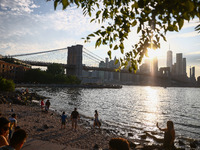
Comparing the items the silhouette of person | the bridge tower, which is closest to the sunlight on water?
the silhouette of person

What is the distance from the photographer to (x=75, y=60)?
110875 millimetres

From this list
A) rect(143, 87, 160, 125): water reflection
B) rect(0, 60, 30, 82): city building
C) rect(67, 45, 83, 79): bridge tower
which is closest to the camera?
rect(143, 87, 160, 125): water reflection

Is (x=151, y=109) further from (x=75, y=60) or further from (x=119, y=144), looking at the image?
(x=75, y=60)

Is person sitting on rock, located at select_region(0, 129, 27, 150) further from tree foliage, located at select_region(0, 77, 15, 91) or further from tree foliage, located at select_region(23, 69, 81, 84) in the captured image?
tree foliage, located at select_region(23, 69, 81, 84)

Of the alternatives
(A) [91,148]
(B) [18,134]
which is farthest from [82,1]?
(A) [91,148]

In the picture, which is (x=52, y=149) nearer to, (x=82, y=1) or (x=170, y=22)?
(x=82, y=1)

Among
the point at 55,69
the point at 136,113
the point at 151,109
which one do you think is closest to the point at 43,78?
the point at 55,69

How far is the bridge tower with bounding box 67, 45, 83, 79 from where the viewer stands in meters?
109

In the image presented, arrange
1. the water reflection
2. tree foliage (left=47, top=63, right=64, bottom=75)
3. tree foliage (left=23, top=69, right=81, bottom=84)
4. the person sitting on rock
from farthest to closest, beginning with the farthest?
tree foliage (left=47, top=63, right=64, bottom=75)
tree foliage (left=23, top=69, right=81, bottom=84)
the water reflection
the person sitting on rock

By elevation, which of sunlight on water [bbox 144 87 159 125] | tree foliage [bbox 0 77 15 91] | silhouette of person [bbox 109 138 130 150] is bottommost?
sunlight on water [bbox 144 87 159 125]

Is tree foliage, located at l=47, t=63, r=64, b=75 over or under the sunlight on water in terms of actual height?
over

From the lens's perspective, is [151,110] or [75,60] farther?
[75,60]

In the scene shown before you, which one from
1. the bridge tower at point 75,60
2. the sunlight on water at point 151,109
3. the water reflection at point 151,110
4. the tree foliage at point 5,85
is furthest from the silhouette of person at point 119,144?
the bridge tower at point 75,60

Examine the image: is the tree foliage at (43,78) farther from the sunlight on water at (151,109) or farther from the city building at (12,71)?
the sunlight on water at (151,109)
